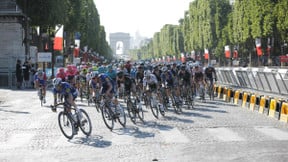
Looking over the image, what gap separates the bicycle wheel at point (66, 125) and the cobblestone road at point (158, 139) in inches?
7.3

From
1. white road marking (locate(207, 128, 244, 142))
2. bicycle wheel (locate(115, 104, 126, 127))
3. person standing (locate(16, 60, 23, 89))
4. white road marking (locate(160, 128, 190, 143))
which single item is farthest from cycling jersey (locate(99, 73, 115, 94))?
person standing (locate(16, 60, 23, 89))

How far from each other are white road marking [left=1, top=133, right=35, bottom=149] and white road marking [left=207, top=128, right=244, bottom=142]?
4848 mm

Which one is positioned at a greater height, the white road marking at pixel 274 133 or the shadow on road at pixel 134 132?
the white road marking at pixel 274 133

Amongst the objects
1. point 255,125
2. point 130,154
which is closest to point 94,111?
point 255,125

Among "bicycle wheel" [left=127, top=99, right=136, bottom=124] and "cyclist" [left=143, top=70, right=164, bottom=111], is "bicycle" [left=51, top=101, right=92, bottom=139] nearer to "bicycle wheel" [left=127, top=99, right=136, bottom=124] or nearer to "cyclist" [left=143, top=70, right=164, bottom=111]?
"bicycle wheel" [left=127, top=99, right=136, bottom=124]

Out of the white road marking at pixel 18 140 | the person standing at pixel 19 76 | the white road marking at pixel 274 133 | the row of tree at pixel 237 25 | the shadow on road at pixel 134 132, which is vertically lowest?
the white road marking at pixel 18 140

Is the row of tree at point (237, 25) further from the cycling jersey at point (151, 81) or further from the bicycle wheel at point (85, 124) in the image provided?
the bicycle wheel at point (85, 124)

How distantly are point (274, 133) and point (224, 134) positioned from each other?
1.36 m

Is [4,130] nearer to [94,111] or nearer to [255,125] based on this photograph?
[94,111]

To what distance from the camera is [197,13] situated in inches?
3863

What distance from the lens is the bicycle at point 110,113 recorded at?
51.8 ft

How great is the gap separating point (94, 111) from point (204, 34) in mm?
72565

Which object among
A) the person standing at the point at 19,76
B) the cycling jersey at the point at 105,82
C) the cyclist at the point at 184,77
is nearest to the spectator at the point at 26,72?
the person standing at the point at 19,76

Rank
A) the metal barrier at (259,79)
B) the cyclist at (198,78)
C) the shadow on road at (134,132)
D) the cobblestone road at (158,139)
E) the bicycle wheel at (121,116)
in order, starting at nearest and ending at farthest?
the cobblestone road at (158,139) < the shadow on road at (134,132) < the bicycle wheel at (121,116) < the metal barrier at (259,79) < the cyclist at (198,78)
